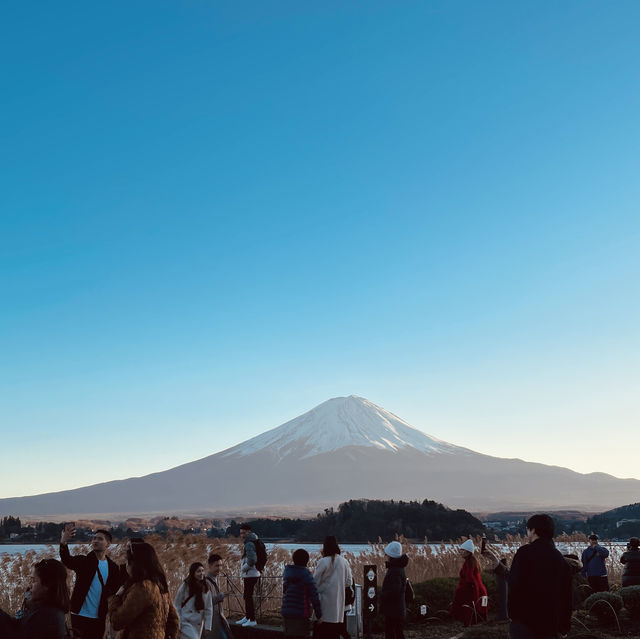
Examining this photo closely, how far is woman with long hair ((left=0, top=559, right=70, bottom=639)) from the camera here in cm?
498

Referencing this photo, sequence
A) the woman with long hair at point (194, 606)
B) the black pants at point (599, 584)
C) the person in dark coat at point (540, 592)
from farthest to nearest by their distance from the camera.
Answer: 1. the black pants at point (599, 584)
2. the woman with long hair at point (194, 606)
3. the person in dark coat at point (540, 592)

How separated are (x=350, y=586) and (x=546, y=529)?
13.1ft

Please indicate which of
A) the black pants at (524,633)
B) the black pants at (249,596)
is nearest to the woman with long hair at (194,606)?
the black pants at (524,633)

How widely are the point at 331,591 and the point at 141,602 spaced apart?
3735 millimetres

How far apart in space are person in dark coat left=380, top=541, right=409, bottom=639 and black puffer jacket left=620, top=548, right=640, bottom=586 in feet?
20.7

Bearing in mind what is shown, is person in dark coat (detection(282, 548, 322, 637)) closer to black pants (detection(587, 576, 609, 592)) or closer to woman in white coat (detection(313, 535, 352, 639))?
woman in white coat (detection(313, 535, 352, 639))

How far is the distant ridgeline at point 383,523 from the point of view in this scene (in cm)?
5628

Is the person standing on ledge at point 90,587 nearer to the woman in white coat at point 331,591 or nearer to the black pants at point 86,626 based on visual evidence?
the black pants at point 86,626

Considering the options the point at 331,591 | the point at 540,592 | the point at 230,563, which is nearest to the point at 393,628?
the point at 331,591

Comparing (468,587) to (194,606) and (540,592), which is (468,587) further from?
(540,592)

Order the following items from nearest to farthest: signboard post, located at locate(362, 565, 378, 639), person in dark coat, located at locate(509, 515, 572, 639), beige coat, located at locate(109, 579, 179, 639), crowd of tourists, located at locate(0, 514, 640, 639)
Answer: crowd of tourists, located at locate(0, 514, 640, 639) → beige coat, located at locate(109, 579, 179, 639) → person in dark coat, located at locate(509, 515, 572, 639) → signboard post, located at locate(362, 565, 378, 639)

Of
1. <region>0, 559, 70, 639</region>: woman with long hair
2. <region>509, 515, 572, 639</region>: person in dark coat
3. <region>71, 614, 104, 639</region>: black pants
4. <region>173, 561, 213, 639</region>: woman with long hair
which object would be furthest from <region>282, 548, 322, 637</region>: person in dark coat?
<region>0, 559, 70, 639</region>: woman with long hair

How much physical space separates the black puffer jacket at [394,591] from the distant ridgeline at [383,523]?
43.4 m

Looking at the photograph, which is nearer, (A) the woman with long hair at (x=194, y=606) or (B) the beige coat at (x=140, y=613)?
(B) the beige coat at (x=140, y=613)
